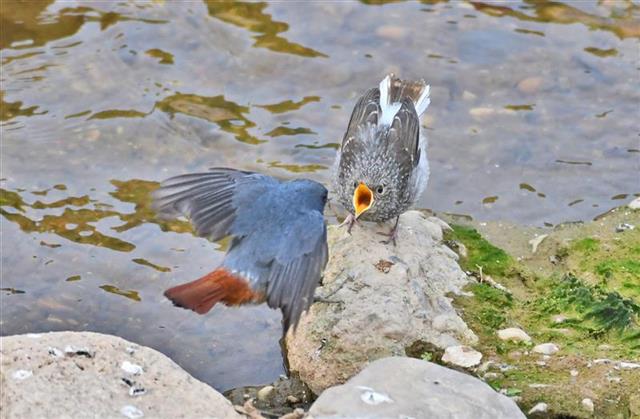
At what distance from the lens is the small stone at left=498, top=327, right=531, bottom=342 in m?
5.78

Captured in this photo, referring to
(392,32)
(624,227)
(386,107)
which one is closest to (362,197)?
(386,107)

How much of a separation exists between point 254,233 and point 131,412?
146 cm

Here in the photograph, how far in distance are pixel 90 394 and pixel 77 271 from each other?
2672mm

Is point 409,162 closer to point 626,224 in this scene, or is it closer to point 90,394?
point 626,224

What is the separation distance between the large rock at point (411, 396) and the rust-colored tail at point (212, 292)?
80cm

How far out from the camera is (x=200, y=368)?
20.9 feet

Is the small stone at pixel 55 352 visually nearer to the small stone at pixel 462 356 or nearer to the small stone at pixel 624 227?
the small stone at pixel 462 356

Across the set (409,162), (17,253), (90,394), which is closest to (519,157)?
(409,162)

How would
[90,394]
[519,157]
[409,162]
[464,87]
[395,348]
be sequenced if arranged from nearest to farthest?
[90,394]
[395,348]
[409,162]
[519,157]
[464,87]

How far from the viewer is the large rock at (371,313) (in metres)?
5.64

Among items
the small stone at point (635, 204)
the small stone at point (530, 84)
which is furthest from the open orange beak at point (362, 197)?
the small stone at point (530, 84)

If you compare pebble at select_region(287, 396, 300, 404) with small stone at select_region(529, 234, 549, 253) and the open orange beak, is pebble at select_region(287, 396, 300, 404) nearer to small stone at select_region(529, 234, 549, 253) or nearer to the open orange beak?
the open orange beak

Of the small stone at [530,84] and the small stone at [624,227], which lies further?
the small stone at [530,84]

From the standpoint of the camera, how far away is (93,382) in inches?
183
